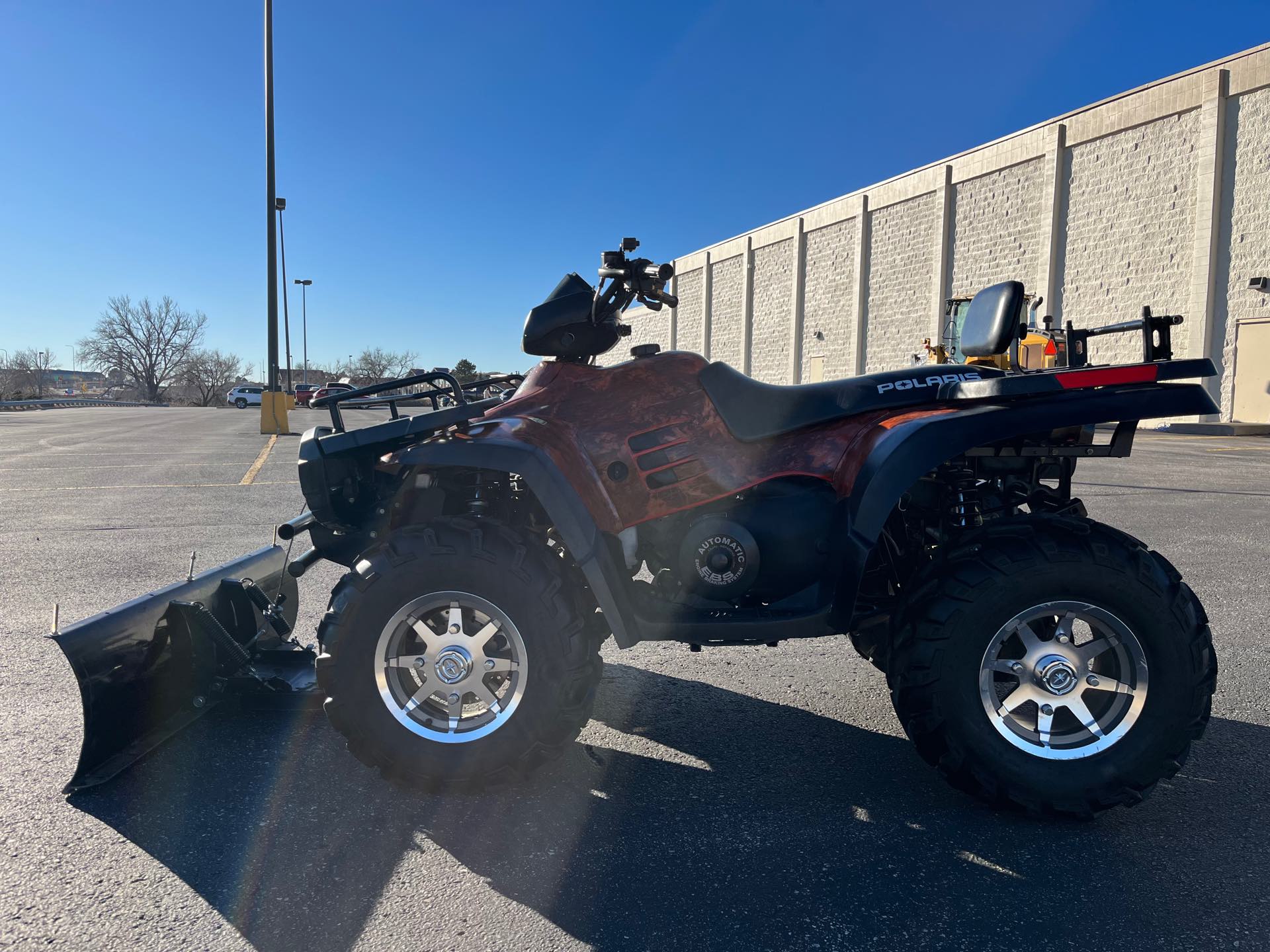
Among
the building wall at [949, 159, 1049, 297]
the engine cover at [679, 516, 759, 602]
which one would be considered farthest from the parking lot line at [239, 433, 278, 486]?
the building wall at [949, 159, 1049, 297]

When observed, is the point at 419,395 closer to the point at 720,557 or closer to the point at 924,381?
the point at 720,557

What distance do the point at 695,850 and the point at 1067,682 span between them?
140cm

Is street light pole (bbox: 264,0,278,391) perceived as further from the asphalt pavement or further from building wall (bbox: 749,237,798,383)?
building wall (bbox: 749,237,798,383)

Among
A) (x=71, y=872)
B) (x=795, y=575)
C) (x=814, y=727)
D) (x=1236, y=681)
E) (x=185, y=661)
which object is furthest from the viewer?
(x=1236, y=681)

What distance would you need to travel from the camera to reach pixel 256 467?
45.5 feet

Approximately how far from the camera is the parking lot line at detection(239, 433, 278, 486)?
11.8 m

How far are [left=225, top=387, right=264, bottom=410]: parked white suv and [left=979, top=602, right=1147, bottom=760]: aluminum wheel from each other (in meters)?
60.4

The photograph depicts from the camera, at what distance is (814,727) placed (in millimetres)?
3570

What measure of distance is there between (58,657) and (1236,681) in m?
5.95

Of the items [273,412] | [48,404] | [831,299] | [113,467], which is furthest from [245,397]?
[113,467]

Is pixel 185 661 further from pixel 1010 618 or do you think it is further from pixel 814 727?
pixel 1010 618

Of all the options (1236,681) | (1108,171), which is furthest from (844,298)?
(1236,681)

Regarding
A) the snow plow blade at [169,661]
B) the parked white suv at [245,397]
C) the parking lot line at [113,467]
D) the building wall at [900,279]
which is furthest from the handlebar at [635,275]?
the parked white suv at [245,397]

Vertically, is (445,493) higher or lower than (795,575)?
higher
